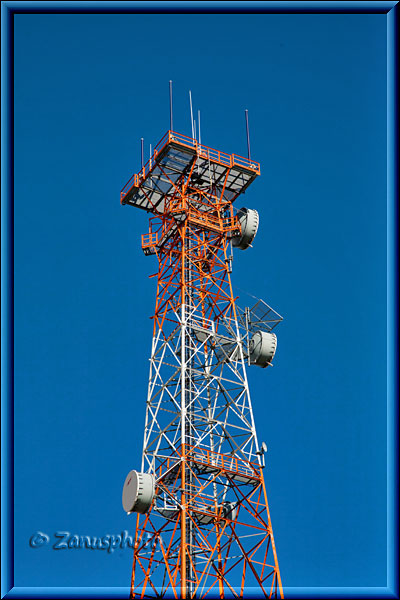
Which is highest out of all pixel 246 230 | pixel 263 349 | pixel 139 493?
pixel 246 230

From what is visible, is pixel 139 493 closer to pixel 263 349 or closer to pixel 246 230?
pixel 263 349

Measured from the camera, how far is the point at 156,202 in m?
60.7

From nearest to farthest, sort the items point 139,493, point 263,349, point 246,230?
point 139,493
point 263,349
point 246,230

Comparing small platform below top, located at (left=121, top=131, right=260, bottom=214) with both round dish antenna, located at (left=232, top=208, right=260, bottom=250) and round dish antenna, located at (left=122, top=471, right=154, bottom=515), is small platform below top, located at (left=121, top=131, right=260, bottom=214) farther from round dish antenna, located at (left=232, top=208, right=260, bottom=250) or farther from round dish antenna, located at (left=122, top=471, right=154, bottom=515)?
round dish antenna, located at (left=122, top=471, right=154, bottom=515)

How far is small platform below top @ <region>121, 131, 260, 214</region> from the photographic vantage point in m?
58.2

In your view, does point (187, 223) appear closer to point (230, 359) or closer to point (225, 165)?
point (225, 165)

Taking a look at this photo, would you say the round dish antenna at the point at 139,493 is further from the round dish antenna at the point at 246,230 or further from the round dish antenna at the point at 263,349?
the round dish antenna at the point at 246,230

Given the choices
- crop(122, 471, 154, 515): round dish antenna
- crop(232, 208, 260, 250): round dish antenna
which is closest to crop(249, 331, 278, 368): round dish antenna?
crop(232, 208, 260, 250): round dish antenna

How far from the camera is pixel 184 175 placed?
194 feet

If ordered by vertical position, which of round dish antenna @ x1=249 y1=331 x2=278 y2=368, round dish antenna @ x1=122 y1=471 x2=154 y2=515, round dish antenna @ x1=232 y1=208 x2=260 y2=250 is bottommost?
round dish antenna @ x1=122 y1=471 x2=154 y2=515

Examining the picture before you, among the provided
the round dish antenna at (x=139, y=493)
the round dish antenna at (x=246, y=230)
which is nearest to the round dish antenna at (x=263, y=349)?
the round dish antenna at (x=246, y=230)

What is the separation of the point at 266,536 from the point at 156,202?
72.3ft

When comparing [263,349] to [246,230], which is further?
[246,230]

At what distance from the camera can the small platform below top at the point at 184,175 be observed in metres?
58.2
